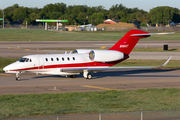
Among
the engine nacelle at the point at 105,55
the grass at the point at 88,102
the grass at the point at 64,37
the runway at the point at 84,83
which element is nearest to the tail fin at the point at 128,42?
the engine nacelle at the point at 105,55

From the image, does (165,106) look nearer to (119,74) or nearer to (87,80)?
(87,80)

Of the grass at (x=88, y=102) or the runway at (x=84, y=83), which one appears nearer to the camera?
the grass at (x=88, y=102)

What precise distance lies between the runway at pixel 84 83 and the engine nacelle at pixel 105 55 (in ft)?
7.00

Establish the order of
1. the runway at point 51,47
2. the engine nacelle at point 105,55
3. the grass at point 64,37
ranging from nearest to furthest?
1. the engine nacelle at point 105,55
2. the runway at point 51,47
3. the grass at point 64,37

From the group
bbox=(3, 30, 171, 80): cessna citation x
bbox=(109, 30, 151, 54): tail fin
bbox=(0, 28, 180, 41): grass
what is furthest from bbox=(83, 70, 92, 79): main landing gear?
bbox=(0, 28, 180, 41): grass

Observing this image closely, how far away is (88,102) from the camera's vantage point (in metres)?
18.7

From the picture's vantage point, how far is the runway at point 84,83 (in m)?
24.3

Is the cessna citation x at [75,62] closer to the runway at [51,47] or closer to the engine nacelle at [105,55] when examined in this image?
the engine nacelle at [105,55]

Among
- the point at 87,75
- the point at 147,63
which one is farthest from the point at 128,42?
the point at 147,63

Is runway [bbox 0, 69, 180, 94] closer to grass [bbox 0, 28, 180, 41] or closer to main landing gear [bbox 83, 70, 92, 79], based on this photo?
main landing gear [bbox 83, 70, 92, 79]

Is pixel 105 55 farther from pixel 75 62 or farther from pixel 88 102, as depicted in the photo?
pixel 88 102

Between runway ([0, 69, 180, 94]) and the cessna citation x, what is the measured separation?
1.02 metres

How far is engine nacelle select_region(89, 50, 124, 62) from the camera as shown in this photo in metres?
30.3

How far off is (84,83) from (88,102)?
902cm
